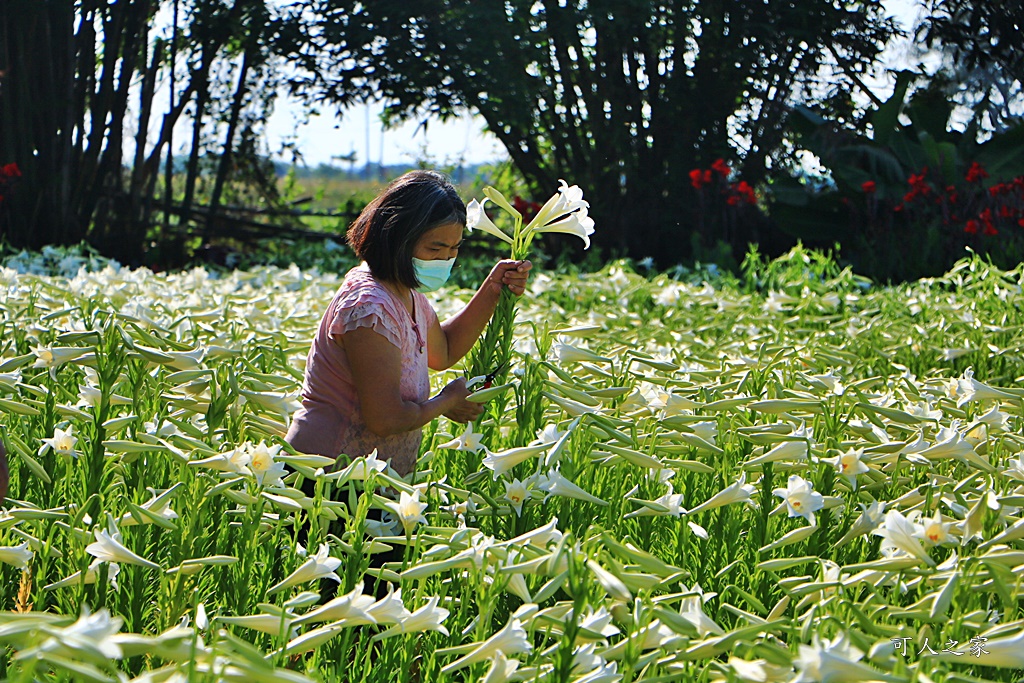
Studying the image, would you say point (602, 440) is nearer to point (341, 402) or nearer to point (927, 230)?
point (341, 402)

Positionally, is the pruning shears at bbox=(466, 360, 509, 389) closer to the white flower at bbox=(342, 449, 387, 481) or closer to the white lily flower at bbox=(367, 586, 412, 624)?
the white flower at bbox=(342, 449, 387, 481)

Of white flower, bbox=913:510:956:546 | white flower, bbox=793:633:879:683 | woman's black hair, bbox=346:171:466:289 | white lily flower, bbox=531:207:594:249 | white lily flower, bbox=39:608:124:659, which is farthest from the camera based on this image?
woman's black hair, bbox=346:171:466:289

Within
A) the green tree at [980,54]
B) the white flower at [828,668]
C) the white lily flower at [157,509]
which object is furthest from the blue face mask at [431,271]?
the green tree at [980,54]

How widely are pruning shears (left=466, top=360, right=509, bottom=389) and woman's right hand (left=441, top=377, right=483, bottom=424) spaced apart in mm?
16

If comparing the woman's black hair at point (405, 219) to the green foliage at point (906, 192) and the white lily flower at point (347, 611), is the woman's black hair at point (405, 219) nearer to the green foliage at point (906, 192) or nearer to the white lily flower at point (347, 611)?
the white lily flower at point (347, 611)

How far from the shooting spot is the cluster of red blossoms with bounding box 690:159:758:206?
7.58m

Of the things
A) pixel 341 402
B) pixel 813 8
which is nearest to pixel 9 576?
pixel 341 402

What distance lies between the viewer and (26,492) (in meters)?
2.11

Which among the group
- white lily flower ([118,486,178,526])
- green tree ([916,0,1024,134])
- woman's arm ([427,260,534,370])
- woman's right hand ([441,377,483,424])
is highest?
green tree ([916,0,1024,134])

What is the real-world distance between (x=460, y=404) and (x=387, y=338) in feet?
0.66

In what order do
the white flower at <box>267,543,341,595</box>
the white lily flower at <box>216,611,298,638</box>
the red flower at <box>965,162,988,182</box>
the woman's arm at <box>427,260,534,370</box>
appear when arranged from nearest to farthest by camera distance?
the white lily flower at <box>216,611,298,638</box> < the white flower at <box>267,543,341,595</box> < the woman's arm at <box>427,260,534,370</box> < the red flower at <box>965,162,988,182</box>

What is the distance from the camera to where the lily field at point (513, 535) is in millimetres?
1328

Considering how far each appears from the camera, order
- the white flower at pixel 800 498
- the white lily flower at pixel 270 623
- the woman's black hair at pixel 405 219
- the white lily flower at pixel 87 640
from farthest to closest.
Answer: the woman's black hair at pixel 405 219 < the white flower at pixel 800 498 < the white lily flower at pixel 270 623 < the white lily flower at pixel 87 640

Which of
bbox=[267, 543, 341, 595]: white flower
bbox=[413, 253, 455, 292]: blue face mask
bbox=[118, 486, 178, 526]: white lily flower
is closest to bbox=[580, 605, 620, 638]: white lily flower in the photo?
bbox=[267, 543, 341, 595]: white flower
